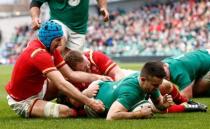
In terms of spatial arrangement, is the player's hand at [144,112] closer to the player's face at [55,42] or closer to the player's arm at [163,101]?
the player's arm at [163,101]

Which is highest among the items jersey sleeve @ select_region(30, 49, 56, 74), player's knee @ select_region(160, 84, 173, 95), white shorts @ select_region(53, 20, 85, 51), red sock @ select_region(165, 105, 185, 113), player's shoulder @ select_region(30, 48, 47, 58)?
player's shoulder @ select_region(30, 48, 47, 58)

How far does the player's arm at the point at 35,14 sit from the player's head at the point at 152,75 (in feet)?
8.70

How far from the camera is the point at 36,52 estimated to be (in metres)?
8.30

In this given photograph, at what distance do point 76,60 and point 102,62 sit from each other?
28.9 inches

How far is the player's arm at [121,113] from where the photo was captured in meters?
7.95

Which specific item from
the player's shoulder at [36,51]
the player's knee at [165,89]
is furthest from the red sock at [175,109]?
the player's shoulder at [36,51]

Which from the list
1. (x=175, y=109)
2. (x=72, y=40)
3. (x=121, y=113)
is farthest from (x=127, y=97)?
(x=72, y=40)

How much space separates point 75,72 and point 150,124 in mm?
1673

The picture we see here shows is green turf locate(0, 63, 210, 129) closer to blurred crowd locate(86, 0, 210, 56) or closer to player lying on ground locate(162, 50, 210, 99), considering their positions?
player lying on ground locate(162, 50, 210, 99)

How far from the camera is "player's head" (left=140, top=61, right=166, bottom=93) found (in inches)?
304

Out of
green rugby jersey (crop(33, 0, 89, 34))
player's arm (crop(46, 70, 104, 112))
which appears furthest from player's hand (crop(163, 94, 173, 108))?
green rugby jersey (crop(33, 0, 89, 34))

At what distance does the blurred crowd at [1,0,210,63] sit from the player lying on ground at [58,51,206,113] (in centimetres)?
2146

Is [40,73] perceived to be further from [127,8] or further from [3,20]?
[3,20]

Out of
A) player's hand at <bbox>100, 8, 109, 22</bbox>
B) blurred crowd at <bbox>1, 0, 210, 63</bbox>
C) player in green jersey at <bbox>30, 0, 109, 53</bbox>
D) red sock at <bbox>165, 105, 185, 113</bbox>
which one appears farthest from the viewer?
blurred crowd at <bbox>1, 0, 210, 63</bbox>
